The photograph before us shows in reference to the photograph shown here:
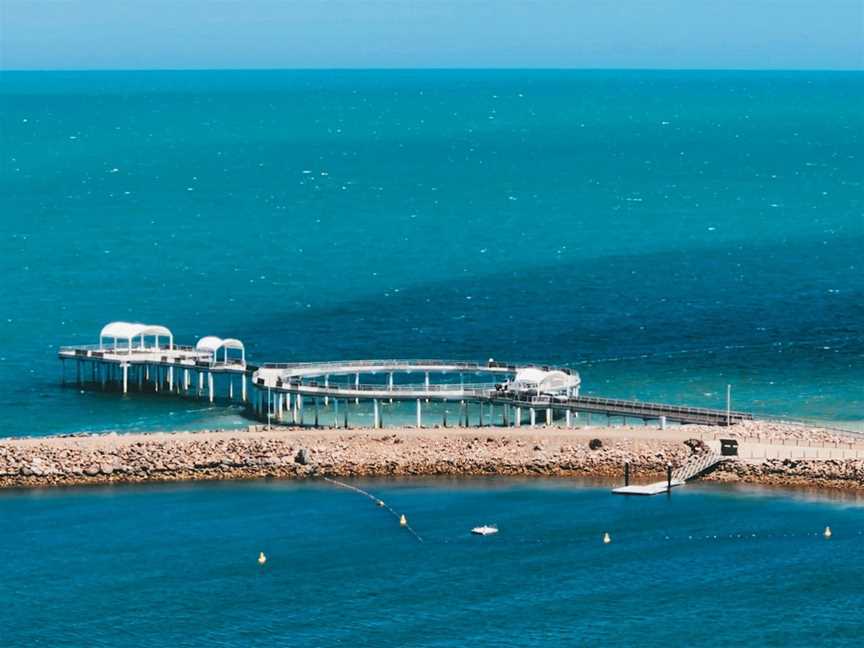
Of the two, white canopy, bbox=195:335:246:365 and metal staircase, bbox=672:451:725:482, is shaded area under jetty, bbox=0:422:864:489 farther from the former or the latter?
white canopy, bbox=195:335:246:365

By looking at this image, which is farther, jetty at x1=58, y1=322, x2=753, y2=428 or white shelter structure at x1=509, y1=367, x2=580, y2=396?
white shelter structure at x1=509, y1=367, x2=580, y2=396

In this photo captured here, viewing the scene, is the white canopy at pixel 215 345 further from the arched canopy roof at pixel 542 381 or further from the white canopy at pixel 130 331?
the arched canopy roof at pixel 542 381

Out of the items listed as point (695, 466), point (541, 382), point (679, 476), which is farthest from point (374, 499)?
point (541, 382)

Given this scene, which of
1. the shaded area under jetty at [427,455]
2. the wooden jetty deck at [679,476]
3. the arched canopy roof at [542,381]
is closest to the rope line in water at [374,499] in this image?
the shaded area under jetty at [427,455]

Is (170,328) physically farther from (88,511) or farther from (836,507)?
(836,507)

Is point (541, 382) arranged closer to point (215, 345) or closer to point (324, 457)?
point (324, 457)

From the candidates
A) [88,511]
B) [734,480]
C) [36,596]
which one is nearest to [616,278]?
[734,480]

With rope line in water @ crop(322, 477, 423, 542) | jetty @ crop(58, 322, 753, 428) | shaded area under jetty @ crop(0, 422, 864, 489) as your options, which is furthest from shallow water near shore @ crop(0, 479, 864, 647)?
jetty @ crop(58, 322, 753, 428)
